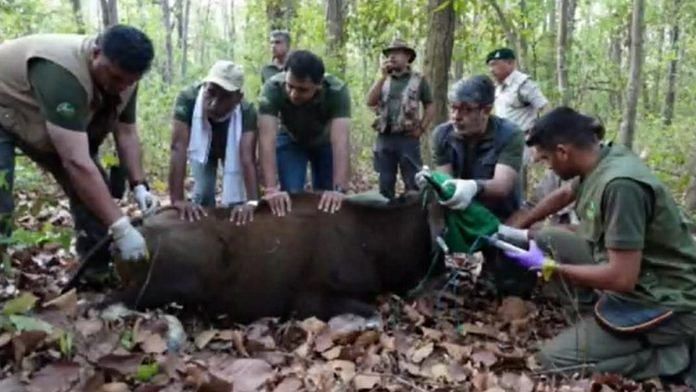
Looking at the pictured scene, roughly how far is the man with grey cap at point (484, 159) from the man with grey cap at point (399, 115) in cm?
173

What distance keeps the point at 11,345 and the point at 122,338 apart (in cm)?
47

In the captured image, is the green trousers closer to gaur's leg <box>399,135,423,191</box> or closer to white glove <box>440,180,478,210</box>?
white glove <box>440,180,478,210</box>

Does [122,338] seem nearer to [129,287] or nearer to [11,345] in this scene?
[11,345]

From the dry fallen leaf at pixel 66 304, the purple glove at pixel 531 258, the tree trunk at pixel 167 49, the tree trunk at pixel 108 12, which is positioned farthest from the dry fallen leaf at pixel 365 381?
the tree trunk at pixel 167 49

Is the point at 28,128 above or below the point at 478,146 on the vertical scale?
above

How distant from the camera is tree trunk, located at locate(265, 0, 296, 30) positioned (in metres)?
14.0

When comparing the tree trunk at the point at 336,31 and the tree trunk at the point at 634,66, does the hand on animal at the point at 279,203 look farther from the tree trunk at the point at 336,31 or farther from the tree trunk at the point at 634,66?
the tree trunk at the point at 336,31

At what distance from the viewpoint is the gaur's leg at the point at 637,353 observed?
411 cm

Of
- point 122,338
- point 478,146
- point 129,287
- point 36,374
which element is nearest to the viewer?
point 36,374

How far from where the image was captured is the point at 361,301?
4.81 m

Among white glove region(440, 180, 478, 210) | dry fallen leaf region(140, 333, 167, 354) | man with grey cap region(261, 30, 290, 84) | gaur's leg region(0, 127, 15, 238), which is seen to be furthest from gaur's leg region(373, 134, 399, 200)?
dry fallen leaf region(140, 333, 167, 354)

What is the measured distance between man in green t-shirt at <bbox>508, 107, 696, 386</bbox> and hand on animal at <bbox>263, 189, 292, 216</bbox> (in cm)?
149

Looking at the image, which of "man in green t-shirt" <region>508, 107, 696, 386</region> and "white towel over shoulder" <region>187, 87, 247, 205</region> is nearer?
"man in green t-shirt" <region>508, 107, 696, 386</region>

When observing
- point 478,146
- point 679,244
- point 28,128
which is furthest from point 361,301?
point 28,128
